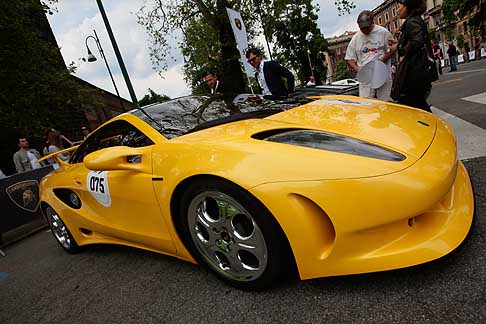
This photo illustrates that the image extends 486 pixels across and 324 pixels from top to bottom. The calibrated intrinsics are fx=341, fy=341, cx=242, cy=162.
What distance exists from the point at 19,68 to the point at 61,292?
308 inches

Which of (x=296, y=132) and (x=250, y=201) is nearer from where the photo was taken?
(x=250, y=201)

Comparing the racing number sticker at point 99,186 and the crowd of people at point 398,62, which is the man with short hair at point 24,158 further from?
the racing number sticker at point 99,186

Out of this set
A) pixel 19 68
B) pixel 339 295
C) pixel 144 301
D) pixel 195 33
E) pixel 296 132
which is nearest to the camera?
pixel 339 295

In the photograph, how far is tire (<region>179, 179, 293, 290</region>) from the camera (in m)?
1.54

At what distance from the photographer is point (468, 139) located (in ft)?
11.5

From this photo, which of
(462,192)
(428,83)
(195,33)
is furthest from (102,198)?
(195,33)

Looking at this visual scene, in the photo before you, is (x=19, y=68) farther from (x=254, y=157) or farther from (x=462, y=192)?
(x=462, y=192)

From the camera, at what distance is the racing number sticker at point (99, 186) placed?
2293 millimetres

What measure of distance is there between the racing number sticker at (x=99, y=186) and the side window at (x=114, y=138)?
0.25 metres

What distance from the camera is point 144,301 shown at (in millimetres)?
2002

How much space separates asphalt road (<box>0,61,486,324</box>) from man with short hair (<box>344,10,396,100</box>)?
1561mm

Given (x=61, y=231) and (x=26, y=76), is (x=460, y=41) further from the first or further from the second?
(x=61, y=231)

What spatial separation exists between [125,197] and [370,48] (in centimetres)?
337

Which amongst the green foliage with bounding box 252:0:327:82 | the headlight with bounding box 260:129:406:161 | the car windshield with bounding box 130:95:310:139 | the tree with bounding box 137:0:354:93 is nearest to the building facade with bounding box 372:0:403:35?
the green foliage with bounding box 252:0:327:82
